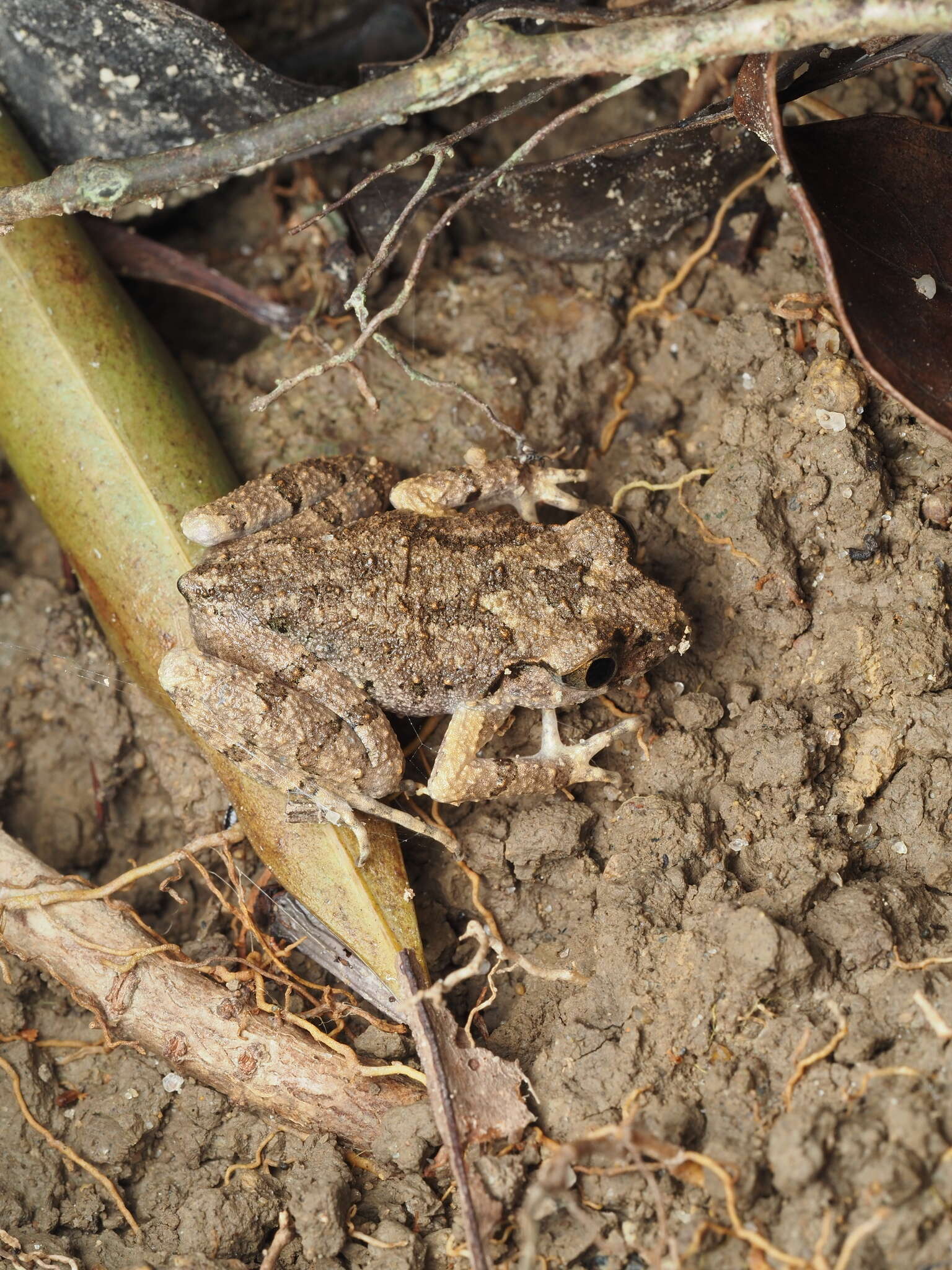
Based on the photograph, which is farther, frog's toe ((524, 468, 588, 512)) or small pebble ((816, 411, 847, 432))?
frog's toe ((524, 468, 588, 512))

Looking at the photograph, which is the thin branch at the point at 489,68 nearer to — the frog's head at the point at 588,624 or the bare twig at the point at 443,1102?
the frog's head at the point at 588,624

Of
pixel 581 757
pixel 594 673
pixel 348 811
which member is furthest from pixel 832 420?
pixel 348 811

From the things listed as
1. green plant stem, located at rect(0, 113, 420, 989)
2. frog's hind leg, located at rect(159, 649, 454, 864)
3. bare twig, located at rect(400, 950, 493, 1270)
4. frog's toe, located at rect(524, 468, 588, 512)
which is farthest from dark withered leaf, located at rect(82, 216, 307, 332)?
bare twig, located at rect(400, 950, 493, 1270)

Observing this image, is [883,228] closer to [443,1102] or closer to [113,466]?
[113,466]

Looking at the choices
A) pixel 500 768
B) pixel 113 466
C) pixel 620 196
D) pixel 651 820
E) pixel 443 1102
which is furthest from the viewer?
pixel 620 196

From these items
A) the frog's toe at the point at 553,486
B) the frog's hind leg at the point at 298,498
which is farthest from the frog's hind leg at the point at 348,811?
the frog's toe at the point at 553,486

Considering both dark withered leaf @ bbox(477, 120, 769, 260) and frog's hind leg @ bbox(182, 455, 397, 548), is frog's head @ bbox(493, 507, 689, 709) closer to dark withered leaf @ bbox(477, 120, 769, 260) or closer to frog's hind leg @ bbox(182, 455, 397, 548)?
frog's hind leg @ bbox(182, 455, 397, 548)
